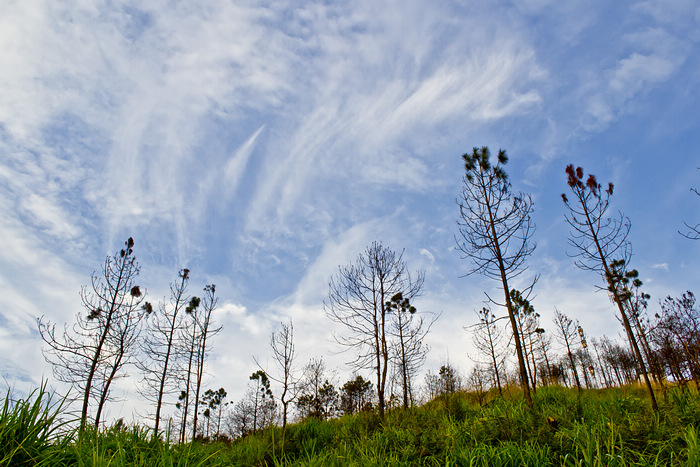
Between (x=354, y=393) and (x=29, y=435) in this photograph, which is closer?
(x=29, y=435)

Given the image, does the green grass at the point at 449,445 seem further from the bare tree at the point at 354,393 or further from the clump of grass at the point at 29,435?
the bare tree at the point at 354,393

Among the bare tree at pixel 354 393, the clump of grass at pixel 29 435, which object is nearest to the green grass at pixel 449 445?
the clump of grass at pixel 29 435

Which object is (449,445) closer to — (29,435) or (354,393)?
(29,435)

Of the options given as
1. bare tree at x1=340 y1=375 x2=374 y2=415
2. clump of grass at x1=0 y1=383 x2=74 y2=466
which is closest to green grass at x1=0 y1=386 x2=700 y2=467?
clump of grass at x1=0 y1=383 x2=74 y2=466

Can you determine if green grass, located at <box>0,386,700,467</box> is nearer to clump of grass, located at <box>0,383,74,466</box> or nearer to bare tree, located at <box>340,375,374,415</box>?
clump of grass, located at <box>0,383,74,466</box>

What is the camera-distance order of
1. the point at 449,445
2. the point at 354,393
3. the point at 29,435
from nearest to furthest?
the point at 29,435 → the point at 449,445 → the point at 354,393

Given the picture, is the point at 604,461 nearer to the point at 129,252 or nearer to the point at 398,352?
the point at 398,352

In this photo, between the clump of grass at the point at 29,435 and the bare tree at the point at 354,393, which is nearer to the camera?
the clump of grass at the point at 29,435

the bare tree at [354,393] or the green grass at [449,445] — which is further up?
the bare tree at [354,393]

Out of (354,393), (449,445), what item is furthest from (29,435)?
(354,393)

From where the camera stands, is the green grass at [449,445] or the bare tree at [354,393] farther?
the bare tree at [354,393]

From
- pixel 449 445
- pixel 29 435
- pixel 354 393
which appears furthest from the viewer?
pixel 354 393

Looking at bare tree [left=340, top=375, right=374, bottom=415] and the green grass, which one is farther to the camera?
bare tree [left=340, top=375, right=374, bottom=415]

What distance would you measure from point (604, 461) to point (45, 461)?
17.8 ft
